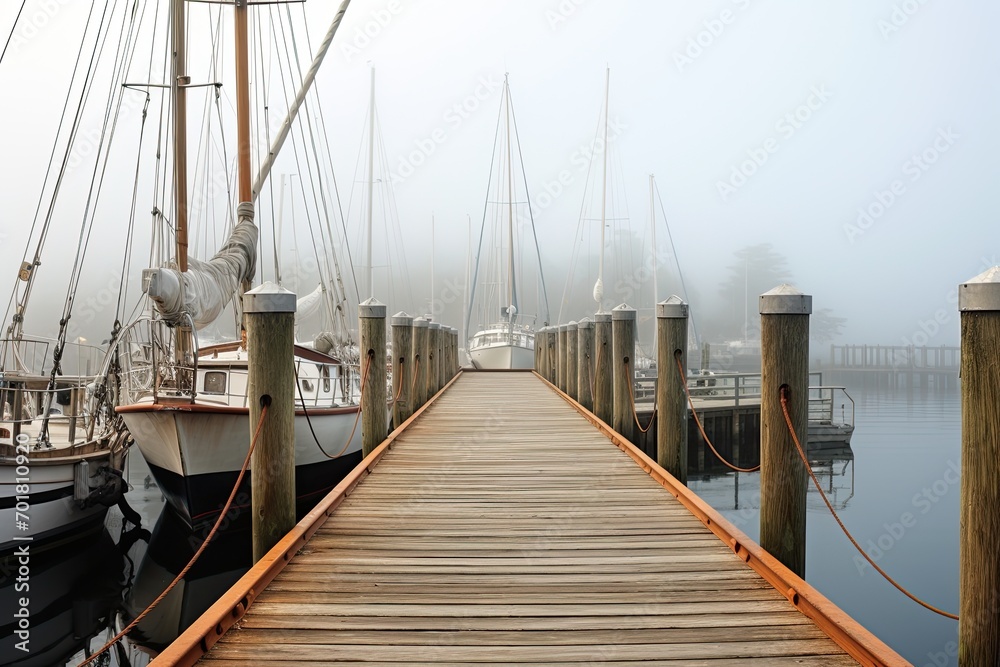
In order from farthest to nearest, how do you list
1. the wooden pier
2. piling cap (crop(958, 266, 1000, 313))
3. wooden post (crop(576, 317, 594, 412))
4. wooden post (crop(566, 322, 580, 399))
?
wooden post (crop(566, 322, 580, 399)) < wooden post (crop(576, 317, 594, 412)) < the wooden pier < piling cap (crop(958, 266, 1000, 313))

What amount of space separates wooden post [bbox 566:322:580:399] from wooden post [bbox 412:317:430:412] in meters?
2.74

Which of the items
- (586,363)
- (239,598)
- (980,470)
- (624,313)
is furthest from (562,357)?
(980,470)

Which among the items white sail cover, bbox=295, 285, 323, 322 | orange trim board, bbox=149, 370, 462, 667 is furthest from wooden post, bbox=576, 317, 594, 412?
white sail cover, bbox=295, 285, 323, 322

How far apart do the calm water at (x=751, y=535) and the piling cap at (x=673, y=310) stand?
595 centimetres

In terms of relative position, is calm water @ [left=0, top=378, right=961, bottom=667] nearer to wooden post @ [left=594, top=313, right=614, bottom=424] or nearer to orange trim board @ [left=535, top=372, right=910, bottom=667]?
wooden post @ [left=594, top=313, right=614, bottom=424]

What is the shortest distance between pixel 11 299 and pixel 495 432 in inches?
350

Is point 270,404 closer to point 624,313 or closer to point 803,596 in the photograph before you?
point 803,596

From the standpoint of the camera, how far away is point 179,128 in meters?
13.3

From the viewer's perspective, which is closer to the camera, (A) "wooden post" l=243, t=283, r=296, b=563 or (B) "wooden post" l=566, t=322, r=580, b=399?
(A) "wooden post" l=243, t=283, r=296, b=563

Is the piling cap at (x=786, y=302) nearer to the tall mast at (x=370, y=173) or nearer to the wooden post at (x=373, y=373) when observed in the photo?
the wooden post at (x=373, y=373)

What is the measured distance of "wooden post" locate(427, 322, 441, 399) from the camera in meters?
12.9

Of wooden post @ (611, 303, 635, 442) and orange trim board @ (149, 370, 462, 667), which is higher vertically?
wooden post @ (611, 303, 635, 442)

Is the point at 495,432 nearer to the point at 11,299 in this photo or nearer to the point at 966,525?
the point at 966,525

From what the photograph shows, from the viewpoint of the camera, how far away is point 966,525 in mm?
2518
